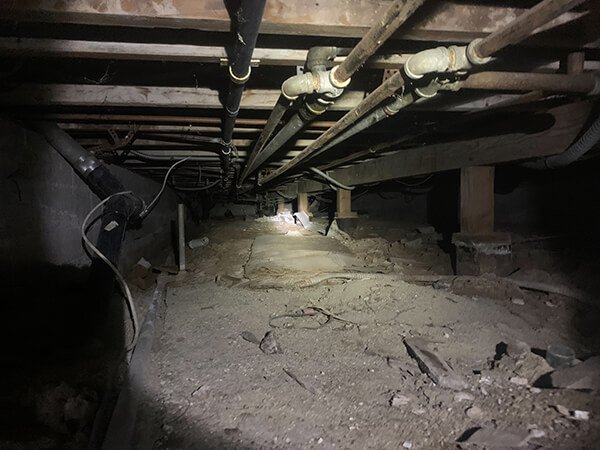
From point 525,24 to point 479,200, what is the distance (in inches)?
102

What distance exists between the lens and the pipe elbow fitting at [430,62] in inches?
52.3

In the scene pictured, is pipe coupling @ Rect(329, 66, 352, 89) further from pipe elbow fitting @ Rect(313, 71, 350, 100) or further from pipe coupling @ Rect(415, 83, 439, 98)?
pipe coupling @ Rect(415, 83, 439, 98)

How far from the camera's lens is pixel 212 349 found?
7.78ft

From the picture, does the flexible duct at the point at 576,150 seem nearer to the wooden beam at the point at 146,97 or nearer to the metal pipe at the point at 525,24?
the wooden beam at the point at 146,97

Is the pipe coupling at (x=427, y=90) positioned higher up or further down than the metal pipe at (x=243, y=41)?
further down

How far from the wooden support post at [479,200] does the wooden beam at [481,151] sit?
0.45 ft

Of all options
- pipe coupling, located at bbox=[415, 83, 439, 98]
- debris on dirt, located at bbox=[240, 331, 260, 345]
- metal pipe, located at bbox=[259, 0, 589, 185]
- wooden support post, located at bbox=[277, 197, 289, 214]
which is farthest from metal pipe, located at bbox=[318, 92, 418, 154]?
wooden support post, located at bbox=[277, 197, 289, 214]

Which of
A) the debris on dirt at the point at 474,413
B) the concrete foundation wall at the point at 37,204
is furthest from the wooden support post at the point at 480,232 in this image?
the concrete foundation wall at the point at 37,204

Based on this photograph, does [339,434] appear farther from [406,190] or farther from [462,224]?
[406,190]

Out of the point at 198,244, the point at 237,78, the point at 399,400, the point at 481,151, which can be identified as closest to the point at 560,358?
the point at 399,400

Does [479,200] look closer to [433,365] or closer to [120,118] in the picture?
[433,365]

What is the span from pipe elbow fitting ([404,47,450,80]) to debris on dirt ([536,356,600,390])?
1535 mm

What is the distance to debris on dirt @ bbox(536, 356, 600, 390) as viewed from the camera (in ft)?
5.25

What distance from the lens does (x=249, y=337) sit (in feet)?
8.18
